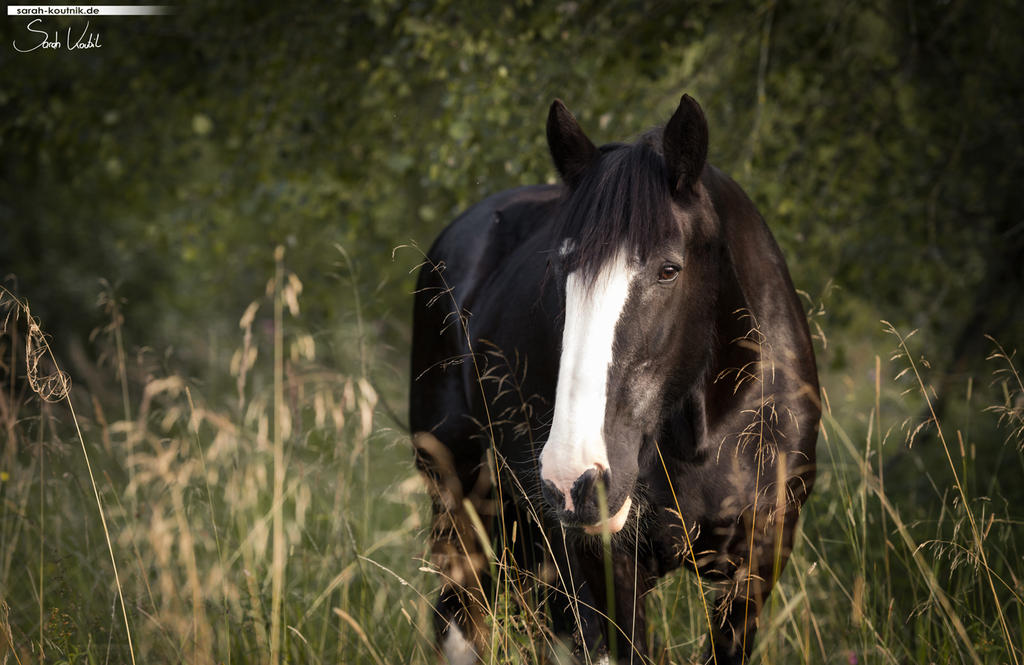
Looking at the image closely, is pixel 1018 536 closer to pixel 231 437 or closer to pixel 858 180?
pixel 858 180

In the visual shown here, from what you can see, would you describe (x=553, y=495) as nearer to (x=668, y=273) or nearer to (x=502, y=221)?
(x=668, y=273)

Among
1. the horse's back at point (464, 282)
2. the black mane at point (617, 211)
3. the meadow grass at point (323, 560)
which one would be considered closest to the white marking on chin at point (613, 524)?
the meadow grass at point (323, 560)

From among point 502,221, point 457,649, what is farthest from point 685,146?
point 457,649

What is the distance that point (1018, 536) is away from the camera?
4.52 metres

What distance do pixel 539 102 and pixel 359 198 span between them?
1.37m

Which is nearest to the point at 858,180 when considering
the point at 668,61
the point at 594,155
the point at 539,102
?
the point at 668,61

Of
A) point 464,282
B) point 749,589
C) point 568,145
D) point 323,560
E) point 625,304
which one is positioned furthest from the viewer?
point 464,282

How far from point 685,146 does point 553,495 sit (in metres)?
1.05

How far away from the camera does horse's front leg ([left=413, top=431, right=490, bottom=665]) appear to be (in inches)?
147

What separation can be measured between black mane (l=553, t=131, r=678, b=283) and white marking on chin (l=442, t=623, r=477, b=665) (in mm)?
1949

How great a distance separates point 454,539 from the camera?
3945 millimetres

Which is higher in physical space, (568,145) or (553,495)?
(568,145)

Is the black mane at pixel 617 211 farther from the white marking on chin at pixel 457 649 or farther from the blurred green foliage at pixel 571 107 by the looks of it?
the blurred green foliage at pixel 571 107

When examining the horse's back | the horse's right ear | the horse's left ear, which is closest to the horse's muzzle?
the horse's left ear
